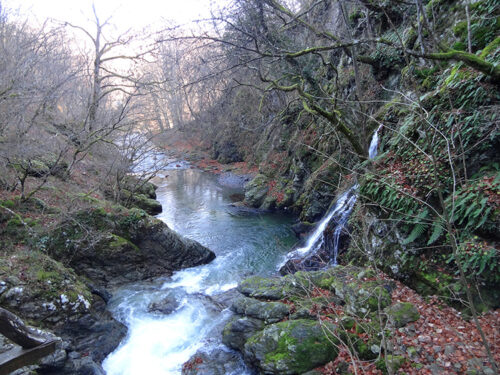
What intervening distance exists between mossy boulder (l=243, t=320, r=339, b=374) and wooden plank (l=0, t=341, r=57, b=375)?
12.3 ft

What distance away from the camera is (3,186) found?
30.8ft

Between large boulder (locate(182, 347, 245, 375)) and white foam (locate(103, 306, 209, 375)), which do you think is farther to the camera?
white foam (locate(103, 306, 209, 375))

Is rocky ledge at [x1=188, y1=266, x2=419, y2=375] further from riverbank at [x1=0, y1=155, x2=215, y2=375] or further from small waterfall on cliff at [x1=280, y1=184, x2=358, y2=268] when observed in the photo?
riverbank at [x1=0, y1=155, x2=215, y2=375]

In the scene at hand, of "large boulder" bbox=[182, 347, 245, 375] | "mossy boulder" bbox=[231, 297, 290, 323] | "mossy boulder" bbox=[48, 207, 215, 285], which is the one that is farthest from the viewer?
"mossy boulder" bbox=[48, 207, 215, 285]

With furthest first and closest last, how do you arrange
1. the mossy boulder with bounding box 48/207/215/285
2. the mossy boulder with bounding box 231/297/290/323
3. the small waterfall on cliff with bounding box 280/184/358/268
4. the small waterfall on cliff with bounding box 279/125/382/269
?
the small waterfall on cliff with bounding box 280/184/358/268 < the small waterfall on cliff with bounding box 279/125/382/269 < the mossy boulder with bounding box 48/207/215/285 < the mossy boulder with bounding box 231/297/290/323

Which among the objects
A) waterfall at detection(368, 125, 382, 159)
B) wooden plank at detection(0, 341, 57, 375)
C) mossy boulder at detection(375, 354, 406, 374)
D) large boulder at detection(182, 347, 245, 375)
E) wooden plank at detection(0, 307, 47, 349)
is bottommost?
large boulder at detection(182, 347, 245, 375)

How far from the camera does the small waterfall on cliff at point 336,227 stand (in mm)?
8906

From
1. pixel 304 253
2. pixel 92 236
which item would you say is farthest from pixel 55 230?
pixel 304 253

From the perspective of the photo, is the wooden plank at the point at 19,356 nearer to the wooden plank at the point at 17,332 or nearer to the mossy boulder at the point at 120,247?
the wooden plank at the point at 17,332

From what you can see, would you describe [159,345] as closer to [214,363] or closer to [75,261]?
[214,363]

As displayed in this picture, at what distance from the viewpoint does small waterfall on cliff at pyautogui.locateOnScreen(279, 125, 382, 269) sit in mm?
8906

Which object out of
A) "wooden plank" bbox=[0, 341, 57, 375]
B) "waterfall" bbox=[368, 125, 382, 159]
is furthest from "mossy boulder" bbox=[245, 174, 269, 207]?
"wooden plank" bbox=[0, 341, 57, 375]

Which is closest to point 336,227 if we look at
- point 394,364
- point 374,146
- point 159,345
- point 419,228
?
point 374,146

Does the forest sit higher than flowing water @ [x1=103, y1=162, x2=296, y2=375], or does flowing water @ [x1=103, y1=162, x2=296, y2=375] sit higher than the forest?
the forest
